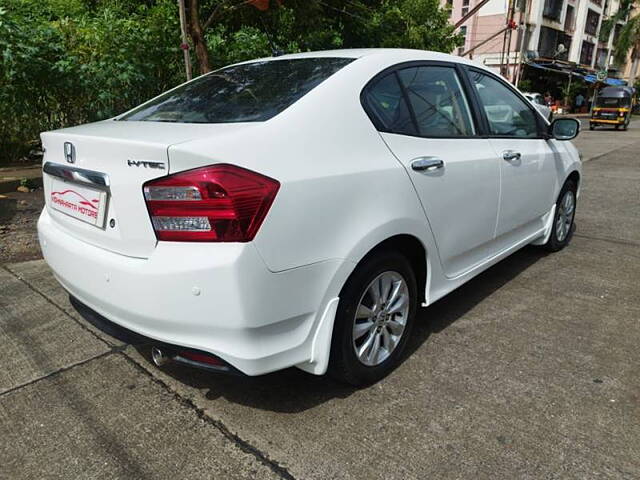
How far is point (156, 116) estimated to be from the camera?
8.27 ft

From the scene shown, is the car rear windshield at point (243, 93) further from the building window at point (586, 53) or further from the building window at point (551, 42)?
the building window at point (586, 53)

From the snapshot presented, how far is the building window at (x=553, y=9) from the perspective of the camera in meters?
35.2

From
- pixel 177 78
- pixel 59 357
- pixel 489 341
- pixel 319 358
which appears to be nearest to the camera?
pixel 319 358

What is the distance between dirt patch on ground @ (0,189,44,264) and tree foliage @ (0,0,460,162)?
1.48 meters

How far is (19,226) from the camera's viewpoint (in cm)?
509

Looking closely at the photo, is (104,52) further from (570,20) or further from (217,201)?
(570,20)

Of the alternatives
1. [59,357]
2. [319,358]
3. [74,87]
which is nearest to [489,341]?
[319,358]

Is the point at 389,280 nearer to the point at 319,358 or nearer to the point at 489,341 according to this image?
the point at 319,358

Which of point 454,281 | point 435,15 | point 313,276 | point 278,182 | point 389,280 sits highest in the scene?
point 435,15

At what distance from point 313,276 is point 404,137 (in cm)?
93

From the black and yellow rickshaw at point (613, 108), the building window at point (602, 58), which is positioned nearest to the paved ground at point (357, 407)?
the black and yellow rickshaw at point (613, 108)

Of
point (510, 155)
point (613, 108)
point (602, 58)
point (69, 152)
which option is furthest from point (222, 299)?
point (602, 58)

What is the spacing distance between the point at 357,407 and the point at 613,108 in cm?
2704

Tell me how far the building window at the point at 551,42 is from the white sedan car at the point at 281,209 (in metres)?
39.2
